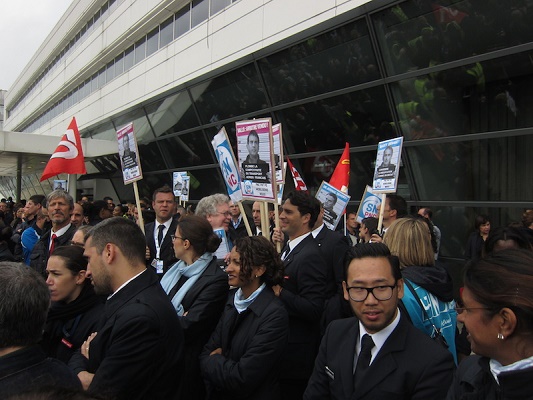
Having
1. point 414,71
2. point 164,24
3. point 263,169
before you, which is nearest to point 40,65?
point 164,24

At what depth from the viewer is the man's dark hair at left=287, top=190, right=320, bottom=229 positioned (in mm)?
4398

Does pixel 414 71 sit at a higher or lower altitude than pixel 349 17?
lower

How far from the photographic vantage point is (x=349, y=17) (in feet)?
32.4

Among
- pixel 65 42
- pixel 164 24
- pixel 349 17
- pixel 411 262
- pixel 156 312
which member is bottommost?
pixel 411 262

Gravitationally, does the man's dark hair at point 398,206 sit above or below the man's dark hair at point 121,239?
below

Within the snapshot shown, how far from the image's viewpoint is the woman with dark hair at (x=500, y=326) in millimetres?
1603

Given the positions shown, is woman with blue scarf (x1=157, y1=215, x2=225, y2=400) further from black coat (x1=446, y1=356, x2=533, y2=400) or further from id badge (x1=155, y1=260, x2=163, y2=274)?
id badge (x1=155, y1=260, x2=163, y2=274)

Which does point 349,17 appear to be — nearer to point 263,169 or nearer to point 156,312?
point 263,169

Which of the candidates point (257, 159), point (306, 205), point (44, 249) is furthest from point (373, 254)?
point (44, 249)

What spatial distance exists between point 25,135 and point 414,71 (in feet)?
53.7

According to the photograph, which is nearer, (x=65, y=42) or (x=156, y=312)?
(x=156, y=312)

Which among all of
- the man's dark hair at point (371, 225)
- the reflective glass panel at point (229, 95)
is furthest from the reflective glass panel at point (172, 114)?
the man's dark hair at point (371, 225)

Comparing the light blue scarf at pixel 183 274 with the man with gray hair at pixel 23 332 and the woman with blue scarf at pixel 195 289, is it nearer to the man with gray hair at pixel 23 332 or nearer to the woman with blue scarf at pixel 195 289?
the woman with blue scarf at pixel 195 289

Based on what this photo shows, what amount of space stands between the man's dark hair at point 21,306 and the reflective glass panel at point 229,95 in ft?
37.6
